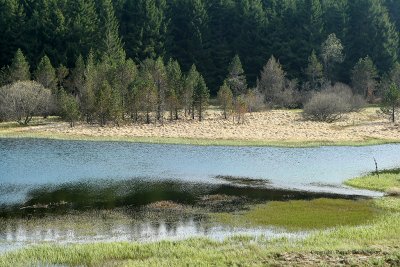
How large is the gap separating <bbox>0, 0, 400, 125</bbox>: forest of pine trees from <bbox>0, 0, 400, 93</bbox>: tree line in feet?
0.78

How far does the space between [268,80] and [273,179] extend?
227ft

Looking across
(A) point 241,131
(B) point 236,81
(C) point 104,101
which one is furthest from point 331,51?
(C) point 104,101

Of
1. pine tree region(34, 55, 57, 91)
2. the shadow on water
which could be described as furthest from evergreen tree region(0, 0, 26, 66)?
the shadow on water

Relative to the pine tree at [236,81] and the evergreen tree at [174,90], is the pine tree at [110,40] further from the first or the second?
the pine tree at [236,81]

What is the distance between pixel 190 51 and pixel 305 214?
331ft

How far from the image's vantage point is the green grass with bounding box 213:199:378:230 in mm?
35375

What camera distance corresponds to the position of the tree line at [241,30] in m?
130

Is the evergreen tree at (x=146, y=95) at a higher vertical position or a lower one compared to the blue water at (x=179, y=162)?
higher

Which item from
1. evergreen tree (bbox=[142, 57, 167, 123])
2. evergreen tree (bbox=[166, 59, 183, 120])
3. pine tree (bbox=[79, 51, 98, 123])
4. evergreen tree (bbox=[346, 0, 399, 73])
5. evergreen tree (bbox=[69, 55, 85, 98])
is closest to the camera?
pine tree (bbox=[79, 51, 98, 123])

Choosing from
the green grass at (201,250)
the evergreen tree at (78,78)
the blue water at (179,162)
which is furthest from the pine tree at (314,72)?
the green grass at (201,250)

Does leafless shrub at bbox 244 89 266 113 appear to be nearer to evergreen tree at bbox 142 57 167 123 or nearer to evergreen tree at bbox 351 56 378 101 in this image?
evergreen tree at bbox 142 57 167 123

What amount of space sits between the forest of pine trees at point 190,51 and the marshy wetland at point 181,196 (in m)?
29.2

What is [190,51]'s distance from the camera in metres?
136

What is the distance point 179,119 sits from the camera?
101m
